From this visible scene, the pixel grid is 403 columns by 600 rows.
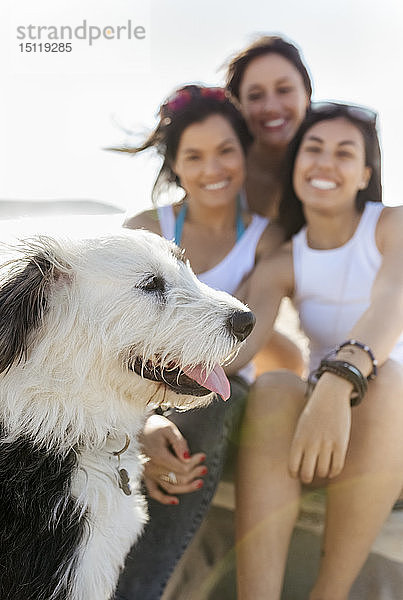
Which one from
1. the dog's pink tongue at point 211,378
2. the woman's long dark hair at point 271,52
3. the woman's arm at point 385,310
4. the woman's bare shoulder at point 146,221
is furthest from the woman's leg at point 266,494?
the woman's long dark hair at point 271,52

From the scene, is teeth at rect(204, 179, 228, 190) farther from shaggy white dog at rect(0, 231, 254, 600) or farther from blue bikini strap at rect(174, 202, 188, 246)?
shaggy white dog at rect(0, 231, 254, 600)

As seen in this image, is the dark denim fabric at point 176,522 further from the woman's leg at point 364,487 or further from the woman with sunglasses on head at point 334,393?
the woman's leg at point 364,487

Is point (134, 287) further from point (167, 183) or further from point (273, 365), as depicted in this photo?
point (273, 365)

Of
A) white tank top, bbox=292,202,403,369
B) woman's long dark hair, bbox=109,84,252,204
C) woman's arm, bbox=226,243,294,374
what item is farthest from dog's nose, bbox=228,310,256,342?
woman's long dark hair, bbox=109,84,252,204

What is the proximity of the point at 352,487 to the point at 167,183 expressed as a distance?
1352mm

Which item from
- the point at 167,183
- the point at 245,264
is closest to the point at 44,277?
the point at 245,264

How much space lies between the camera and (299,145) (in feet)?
7.83

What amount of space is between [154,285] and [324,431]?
692 millimetres

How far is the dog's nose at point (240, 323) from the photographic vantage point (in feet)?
5.08

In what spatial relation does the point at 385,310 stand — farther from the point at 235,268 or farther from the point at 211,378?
the point at 211,378

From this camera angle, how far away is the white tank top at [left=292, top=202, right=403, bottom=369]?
2324mm

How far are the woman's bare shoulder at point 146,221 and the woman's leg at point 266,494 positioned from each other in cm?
79

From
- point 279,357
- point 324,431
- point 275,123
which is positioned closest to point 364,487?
point 324,431

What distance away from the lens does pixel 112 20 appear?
7.23ft
